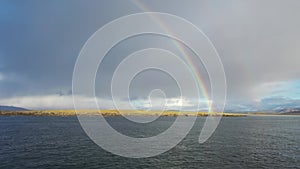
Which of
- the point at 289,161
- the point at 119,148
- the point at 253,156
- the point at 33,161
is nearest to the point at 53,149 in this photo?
the point at 33,161

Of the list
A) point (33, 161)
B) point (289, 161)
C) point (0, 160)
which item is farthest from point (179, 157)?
point (0, 160)

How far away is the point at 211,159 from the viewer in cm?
4866

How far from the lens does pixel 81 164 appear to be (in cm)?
4241

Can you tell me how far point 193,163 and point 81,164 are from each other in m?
21.0

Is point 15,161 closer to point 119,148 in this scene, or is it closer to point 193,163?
point 119,148

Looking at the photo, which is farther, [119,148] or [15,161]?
[119,148]

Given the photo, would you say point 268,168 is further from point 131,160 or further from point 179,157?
point 131,160

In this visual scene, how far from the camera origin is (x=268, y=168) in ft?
140

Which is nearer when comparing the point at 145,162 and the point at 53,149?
the point at 145,162

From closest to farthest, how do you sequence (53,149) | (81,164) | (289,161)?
(81,164)
(289,161)
(53,149)

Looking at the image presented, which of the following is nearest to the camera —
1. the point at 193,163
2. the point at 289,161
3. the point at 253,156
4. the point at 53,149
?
the point at 193,163

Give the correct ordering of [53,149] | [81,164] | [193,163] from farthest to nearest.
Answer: [53,149], [193,163], [81,164]

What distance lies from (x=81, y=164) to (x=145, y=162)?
12001mm

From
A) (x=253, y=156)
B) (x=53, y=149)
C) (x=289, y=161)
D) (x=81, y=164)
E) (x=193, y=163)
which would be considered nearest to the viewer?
(x=81, y=164)
